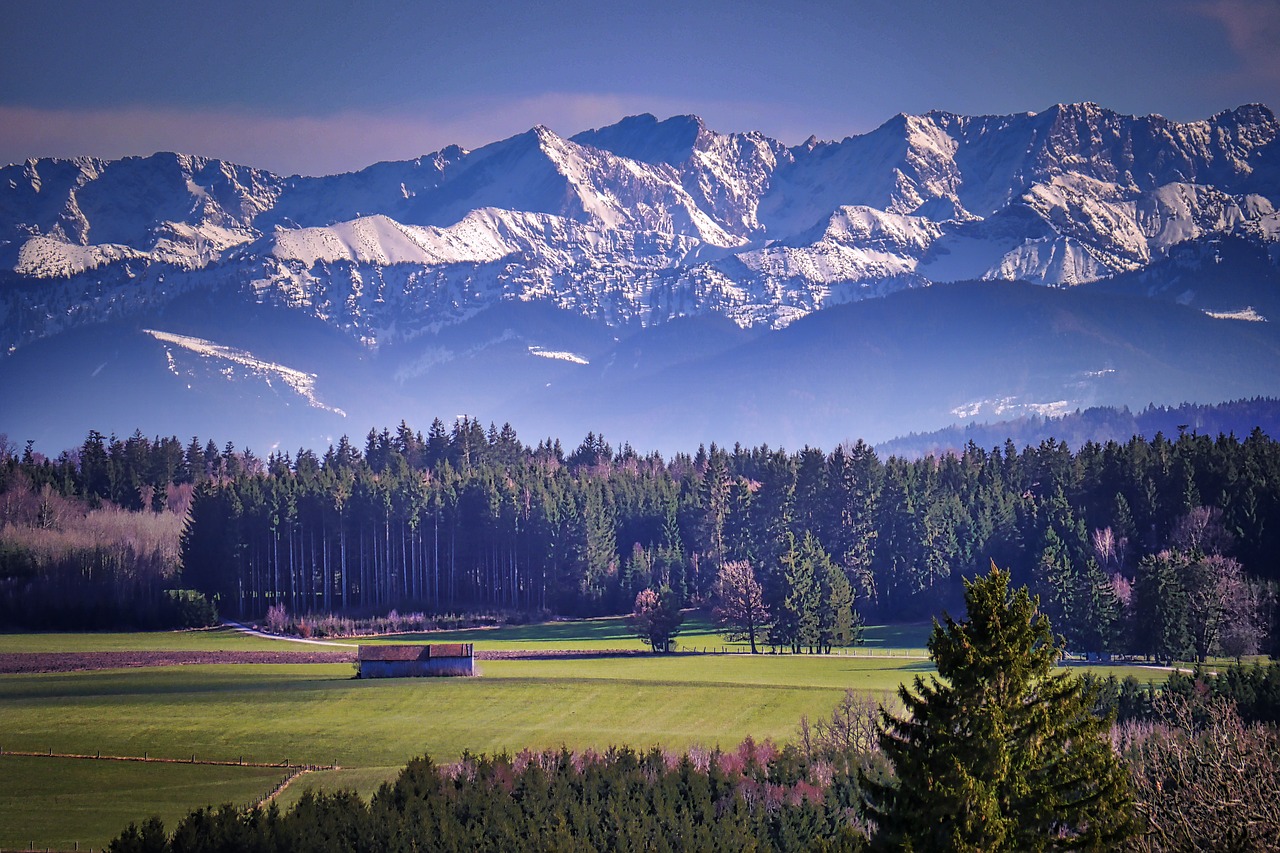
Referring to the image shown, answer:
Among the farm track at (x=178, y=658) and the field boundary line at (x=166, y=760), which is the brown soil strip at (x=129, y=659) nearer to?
the farm track at (x=178, y=658)

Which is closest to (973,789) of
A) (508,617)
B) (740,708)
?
(740,708)

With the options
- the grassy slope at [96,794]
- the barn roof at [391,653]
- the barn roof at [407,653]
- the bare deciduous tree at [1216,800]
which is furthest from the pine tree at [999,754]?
the barn roof at [391,653]

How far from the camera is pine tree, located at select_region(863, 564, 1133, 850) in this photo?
113ft

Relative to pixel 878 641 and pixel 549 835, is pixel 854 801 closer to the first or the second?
pixel 549 835

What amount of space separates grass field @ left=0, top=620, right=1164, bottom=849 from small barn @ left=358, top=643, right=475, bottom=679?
188 cm

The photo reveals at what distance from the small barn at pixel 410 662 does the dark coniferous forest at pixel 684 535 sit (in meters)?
32.7

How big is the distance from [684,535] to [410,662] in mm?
68357

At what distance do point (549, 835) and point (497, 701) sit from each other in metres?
Result: 40.9

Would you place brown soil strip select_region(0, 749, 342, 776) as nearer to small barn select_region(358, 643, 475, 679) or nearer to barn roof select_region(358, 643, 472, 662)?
small barn select_region(358, 643, 475, 679)

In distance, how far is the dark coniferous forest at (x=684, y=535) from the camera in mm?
142625

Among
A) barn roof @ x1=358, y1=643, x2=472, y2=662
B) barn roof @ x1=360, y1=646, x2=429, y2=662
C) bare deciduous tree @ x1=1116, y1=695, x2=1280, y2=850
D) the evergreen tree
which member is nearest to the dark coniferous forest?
the evergreen tree

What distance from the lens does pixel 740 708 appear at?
95938 millimetres

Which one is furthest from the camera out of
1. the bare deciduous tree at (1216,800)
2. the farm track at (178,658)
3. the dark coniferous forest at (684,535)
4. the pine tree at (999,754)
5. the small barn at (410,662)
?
the dark coniferous forest at (684,535)

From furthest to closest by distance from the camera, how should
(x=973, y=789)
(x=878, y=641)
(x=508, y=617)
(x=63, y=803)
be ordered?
(x=508, y=617) → (x=878, y=641) → (x=63, y=803) → (x=973, y=789)
